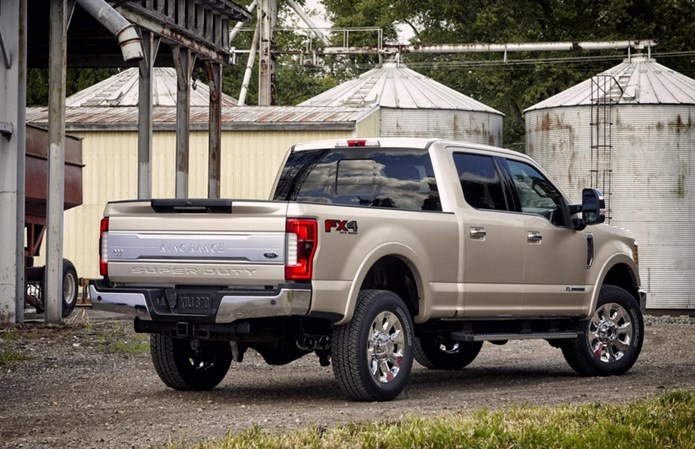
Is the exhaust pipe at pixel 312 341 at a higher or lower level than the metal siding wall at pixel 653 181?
lower

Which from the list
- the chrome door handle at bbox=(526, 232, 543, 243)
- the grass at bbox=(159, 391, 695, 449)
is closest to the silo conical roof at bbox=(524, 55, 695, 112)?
the chrome door handle at bbox=(526, 232, 543, 243)

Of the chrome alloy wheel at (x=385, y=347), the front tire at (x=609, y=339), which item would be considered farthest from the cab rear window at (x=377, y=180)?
the front tire at (x=609, y=339)

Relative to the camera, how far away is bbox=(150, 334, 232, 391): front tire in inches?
428

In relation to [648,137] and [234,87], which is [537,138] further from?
[234,87]

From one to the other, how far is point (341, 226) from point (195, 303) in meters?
1.21

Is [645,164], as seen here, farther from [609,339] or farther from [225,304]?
[225,304]

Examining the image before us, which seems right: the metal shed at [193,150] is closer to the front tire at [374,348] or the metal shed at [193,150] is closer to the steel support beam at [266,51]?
the steel support beam at [266,51]

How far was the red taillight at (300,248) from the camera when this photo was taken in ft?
31.1

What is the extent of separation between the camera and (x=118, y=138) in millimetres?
31531

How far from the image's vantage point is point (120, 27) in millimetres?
18078

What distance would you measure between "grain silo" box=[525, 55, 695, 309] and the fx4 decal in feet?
76.7

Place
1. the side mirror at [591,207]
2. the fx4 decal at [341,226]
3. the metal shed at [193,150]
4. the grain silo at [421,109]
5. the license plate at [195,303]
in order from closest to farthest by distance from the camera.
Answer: the fx4 decal at [341,226] < the license plate at [195,303] < the side mirror at [591,207] < the metal shed at [193,150] < the grain silo at [421,109]

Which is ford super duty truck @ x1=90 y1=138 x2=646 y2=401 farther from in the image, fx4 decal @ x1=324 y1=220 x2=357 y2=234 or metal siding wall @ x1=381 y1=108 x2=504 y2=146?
metal siding wall @ x1=381 y1=108 x2=504 y2=146

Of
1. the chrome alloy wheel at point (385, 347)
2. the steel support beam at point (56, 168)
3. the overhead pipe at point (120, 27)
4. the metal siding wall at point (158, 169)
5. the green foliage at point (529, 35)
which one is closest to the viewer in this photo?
the chrome alloy wheel at point (385, 347)
